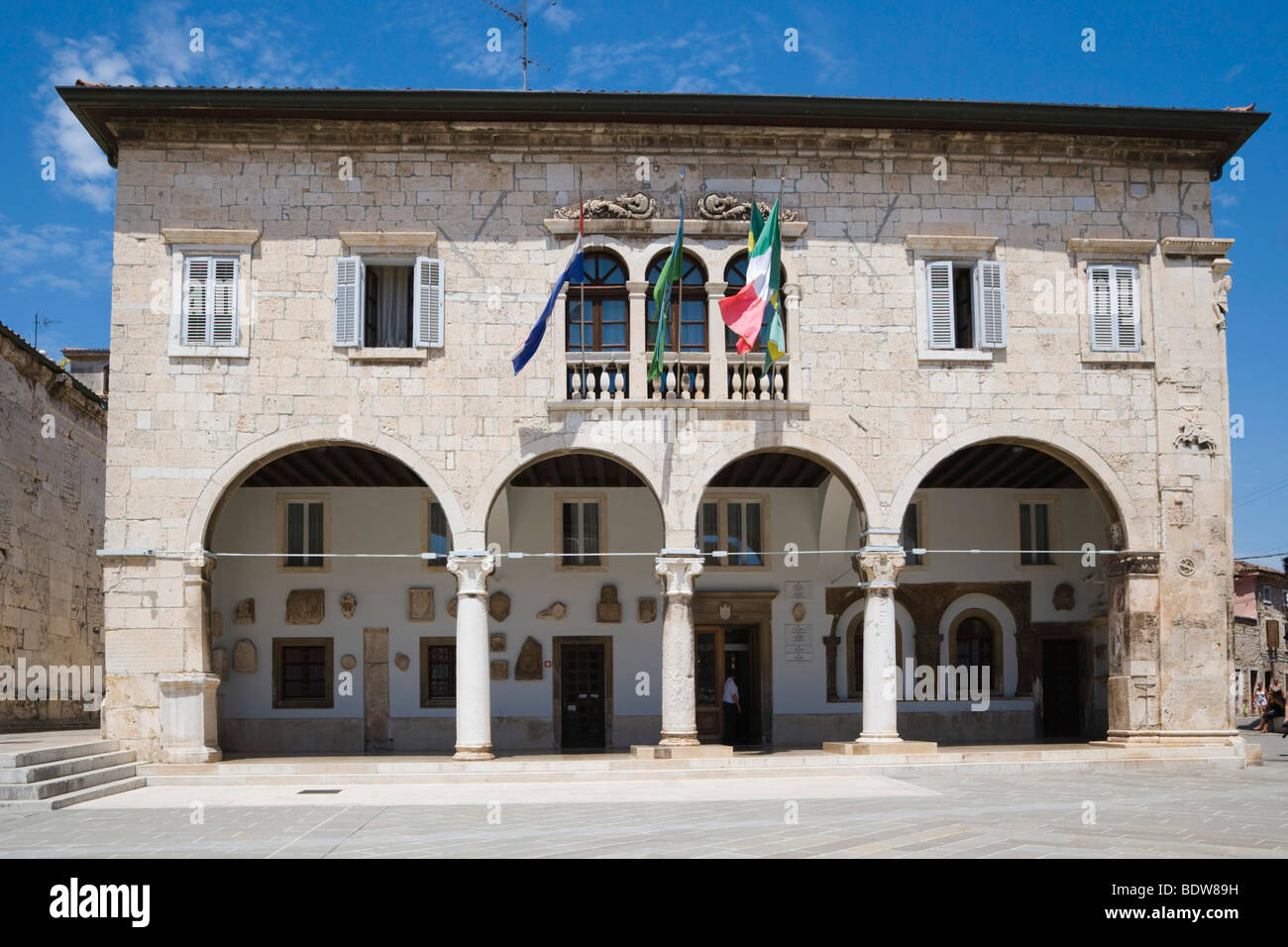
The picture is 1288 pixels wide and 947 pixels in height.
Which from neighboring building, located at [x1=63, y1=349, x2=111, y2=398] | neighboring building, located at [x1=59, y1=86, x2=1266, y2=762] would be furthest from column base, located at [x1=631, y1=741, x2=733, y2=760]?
neighboring building, located at [x1=63, y1=349, x2=111, y2=398]

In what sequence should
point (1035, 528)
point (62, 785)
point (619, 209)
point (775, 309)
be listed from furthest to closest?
point (1035, 528) < point (619, 209) < point (775, 309) < point (62, 785)

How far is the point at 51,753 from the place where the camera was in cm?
1545

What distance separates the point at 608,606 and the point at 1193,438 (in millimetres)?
9861

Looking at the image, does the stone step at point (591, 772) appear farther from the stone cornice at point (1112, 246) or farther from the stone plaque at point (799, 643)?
the stone cornice at point (1112, 246)

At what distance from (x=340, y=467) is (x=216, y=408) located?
351 centimetres

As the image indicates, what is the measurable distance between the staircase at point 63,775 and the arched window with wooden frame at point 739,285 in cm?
1019

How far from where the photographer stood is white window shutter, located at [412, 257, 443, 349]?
19.3m

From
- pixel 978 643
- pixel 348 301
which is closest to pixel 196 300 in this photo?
pixel 348 301

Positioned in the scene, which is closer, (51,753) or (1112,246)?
(51,753)

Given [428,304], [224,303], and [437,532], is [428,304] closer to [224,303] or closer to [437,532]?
[224,303]

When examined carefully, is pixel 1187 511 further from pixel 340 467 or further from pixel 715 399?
pixel 340 467

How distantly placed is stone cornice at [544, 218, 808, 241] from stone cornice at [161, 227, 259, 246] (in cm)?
439

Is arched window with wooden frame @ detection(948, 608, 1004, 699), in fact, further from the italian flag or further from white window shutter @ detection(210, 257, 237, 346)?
white window shutter @ detection(210, 257, 237, 346)
